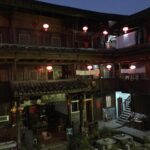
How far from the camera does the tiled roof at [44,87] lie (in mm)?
14200

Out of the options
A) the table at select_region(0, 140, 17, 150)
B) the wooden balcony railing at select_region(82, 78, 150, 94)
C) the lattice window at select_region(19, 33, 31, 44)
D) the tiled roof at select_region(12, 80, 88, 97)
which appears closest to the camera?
the table at select_region(0, 140, 17, 150)

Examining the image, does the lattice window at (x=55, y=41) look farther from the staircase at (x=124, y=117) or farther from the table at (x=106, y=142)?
the staircase at (x=124, y=117)

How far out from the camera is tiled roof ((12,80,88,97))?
14.2 m

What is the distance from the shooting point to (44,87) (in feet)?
50.6

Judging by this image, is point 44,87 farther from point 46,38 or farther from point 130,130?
point 130,130

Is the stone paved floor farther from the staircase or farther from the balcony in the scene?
the balcony

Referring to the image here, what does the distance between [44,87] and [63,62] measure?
4.12 meters

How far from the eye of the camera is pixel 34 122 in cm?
1967

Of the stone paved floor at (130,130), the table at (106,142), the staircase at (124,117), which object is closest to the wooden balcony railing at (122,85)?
the staircase at (124,117)

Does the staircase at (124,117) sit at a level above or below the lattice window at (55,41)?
below

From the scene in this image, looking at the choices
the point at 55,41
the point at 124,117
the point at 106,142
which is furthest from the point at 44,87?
the point at 124,117

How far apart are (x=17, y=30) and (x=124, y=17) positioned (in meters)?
12.5

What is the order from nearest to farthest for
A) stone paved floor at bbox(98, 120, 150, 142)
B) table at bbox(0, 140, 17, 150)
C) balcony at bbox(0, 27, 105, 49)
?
1. table at bbox(0, 140, 17, 150)
2. balcony at bbox(0, 27, 105, 49)
3. stone paved floor at bbox(98, 120, 150, 142)

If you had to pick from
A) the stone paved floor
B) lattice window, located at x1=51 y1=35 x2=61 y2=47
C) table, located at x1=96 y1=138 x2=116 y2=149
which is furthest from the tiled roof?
the stone paved floor
